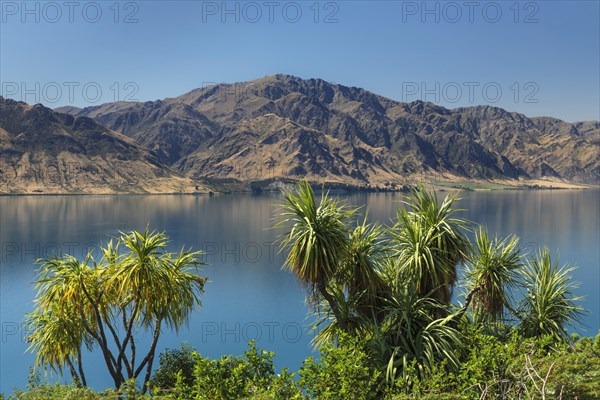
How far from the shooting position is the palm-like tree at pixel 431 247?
1407 cm

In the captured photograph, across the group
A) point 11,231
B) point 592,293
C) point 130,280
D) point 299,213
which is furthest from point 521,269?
point 11,231

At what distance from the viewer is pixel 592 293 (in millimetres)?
55312

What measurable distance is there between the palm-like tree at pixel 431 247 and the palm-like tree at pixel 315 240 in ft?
7.13

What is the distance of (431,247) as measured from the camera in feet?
46.8

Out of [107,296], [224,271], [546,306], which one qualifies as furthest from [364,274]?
[224,271]

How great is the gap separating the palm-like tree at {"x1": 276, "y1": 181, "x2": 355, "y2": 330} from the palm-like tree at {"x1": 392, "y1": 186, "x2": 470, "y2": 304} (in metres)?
2.17

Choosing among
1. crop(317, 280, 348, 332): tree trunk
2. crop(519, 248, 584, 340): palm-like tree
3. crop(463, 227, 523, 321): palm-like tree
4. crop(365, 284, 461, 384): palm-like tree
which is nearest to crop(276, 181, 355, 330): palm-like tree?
crop(317, 280, 348, 332): tree trunk

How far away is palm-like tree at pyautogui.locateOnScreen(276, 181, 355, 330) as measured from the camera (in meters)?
12.9

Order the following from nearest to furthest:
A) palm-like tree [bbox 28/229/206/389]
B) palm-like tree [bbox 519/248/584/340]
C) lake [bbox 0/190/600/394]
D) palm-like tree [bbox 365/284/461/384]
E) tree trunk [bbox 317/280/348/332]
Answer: palm-like tree [bbox 365/284/461/384], tree trunk [bbox 317/280/348/332], palm-like tree [bbox 28/229/206/389], palm-like tree [bbox 519/248/584/340], lake [bbox 0/190/600/394]

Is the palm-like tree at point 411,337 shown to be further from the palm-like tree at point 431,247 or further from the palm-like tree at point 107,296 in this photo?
the palm-like tree at point 107,296

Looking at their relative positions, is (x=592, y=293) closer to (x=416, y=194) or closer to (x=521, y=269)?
(x=521, y=269)

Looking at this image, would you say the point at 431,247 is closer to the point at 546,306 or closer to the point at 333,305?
the point at 333,305

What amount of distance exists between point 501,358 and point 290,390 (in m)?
5.85

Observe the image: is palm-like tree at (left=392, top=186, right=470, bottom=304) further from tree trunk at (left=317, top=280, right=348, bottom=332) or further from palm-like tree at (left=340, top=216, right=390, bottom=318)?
tree trunk at (left=317, top=280, right=348, bottom=332)
